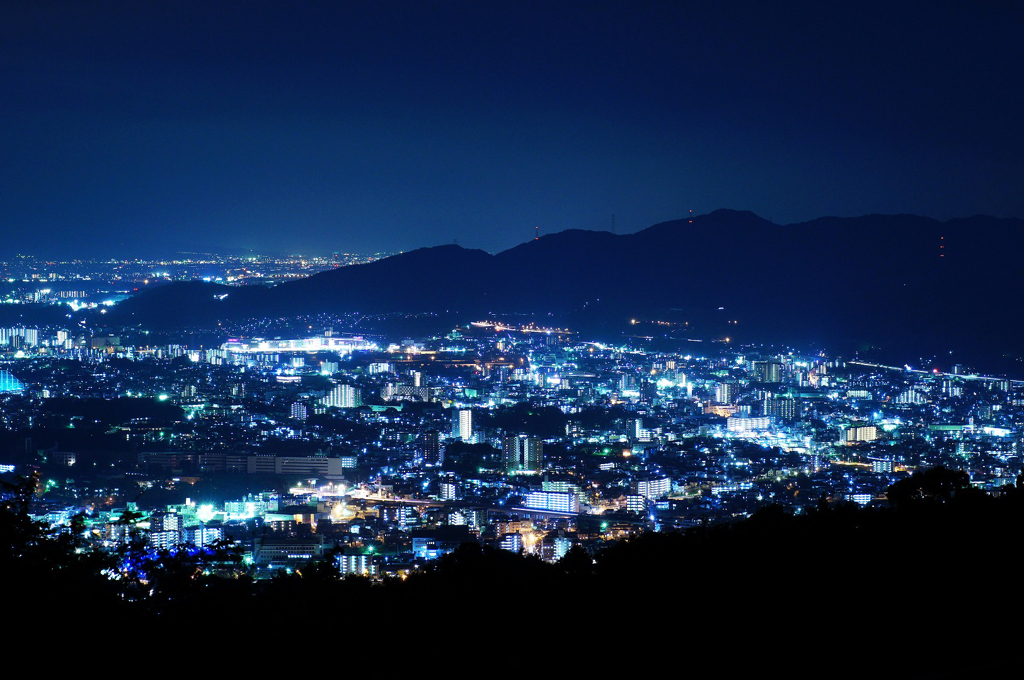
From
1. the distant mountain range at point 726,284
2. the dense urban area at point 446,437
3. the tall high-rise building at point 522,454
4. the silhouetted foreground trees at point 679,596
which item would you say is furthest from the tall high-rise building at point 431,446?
the distant mountain range at point 726,284

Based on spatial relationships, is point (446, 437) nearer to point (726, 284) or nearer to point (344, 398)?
point (344, 398)

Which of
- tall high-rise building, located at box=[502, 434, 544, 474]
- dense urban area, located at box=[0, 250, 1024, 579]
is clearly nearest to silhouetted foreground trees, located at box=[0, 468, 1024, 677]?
dense urban area, located at box=[0, 250, 1024, 579]

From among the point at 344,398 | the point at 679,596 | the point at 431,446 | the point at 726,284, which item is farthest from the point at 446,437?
the point at 726,284

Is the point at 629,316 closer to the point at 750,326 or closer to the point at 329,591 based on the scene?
the point at 750,326

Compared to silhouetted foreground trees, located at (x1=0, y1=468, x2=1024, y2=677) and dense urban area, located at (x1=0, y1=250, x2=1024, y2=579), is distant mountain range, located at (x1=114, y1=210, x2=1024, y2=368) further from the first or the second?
silhouetted foreground trees, located at (x1=0, y1=468, x2=1024, y2=677)

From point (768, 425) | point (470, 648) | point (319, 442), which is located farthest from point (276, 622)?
point (768, 425)

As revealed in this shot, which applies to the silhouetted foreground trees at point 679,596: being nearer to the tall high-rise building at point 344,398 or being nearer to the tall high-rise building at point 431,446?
the tall high-rise building at point 431,446
